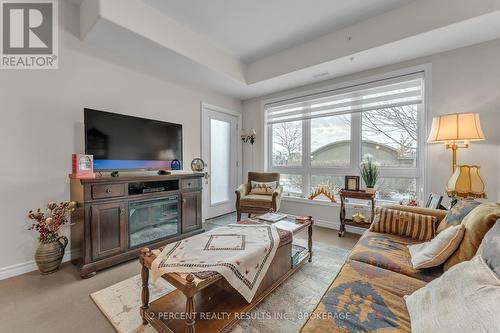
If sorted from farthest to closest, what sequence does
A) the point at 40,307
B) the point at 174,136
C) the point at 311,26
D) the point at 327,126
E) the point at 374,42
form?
1. the point at 327,126
2. the point at 174,136
3. the point at 311,26
4. the point at 374,42
5. the point at 40,307

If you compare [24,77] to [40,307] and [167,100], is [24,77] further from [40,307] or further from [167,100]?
[40,307]

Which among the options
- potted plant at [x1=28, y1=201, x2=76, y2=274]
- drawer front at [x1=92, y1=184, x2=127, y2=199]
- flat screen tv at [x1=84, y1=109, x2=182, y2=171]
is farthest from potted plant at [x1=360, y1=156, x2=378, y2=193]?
potted plant at [x1=28, y1=201, x2=76, y2=274]

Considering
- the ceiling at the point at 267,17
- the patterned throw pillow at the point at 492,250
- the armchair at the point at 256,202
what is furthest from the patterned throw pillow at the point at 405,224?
the ceiling at the point at 267,17

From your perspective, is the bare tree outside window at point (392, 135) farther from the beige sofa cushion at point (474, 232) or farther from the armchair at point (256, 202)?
the beige sofa cushion at point (474, 232)

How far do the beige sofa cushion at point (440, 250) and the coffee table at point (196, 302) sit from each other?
3.12ft

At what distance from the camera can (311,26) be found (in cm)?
267

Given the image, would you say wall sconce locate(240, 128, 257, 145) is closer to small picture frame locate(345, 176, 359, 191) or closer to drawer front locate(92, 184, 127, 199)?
small picture frame locate(345, 176, 359, 191)

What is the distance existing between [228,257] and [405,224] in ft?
5.30

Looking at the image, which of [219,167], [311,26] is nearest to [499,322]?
[311,26]

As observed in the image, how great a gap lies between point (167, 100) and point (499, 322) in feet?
11.9

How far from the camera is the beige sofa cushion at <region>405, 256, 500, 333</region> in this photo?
→ 2.22 ft

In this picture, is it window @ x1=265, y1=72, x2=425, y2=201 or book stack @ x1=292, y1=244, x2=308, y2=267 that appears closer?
book stack @ x1=292, y1=244, x2=308, y2=267

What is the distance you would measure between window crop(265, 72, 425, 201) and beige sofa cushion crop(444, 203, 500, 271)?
1.77 metres

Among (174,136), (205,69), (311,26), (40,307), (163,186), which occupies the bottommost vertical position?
(40,307)
